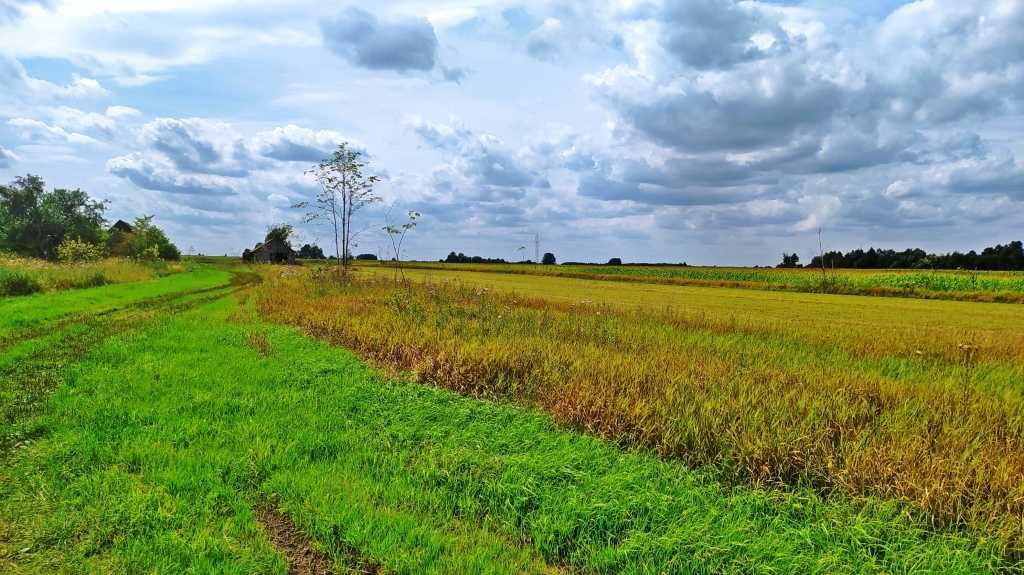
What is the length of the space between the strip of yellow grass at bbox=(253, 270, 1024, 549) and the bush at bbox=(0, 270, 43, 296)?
1815 centimetres

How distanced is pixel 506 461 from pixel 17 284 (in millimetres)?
27409

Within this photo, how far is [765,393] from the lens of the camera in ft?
21.0

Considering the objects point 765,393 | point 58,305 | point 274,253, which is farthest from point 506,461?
point 274,253

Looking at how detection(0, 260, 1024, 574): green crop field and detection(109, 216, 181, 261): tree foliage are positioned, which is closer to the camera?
detection(0, 260, 1024, 574): green crop field

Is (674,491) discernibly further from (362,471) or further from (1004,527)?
(362,471)

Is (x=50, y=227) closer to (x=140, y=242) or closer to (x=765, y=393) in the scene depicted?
(x=140, y=242)

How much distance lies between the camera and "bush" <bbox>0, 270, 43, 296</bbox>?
74.8 feet

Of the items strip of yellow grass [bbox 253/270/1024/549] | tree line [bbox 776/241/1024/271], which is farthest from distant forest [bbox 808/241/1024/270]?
strip of yellow grass [bbox 253/270/1024/549]

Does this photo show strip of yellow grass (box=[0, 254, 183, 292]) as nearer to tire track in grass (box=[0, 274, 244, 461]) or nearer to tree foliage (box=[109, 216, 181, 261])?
tire track in grass (box=[0, 274, 244, 461])

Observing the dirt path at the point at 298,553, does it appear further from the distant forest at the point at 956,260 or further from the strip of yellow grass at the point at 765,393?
the distant forest at the point at 956,260

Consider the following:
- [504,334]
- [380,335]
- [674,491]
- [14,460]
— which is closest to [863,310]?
[504,334]

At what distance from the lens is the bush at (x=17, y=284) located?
22.8 meters

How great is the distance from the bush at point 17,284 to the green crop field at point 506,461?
17288 millimetres

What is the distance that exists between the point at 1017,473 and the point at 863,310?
2162 cm
